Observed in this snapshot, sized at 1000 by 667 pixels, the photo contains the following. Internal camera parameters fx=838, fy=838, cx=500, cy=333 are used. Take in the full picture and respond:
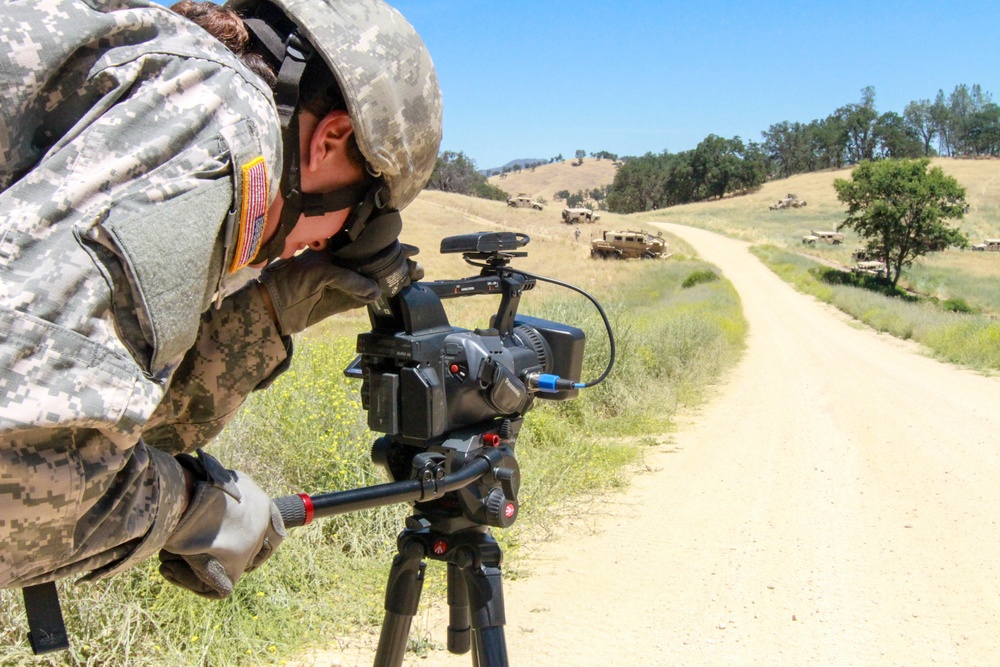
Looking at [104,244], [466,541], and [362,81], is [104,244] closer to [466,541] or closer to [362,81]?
[362,81]

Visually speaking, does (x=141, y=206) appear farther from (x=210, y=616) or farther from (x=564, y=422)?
(x=564, y=422)

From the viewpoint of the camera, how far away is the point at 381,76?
1332 mm

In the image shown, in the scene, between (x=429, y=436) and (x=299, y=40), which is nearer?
(x=299, y=40)

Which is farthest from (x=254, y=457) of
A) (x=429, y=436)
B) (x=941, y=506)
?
(x=941, y=506)

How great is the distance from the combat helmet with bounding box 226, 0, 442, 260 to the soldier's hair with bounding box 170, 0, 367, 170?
19mm

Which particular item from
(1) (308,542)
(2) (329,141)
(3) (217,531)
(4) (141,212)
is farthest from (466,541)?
(1) (308,542)

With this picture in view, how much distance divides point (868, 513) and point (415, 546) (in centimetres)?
443

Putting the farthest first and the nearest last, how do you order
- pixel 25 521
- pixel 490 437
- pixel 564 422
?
pixel 564 422, pixel 490 437, pixel 25 521

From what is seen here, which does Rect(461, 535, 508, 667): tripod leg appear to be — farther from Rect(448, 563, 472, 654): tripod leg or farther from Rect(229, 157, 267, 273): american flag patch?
Rect(229, 157, 267, 273): american flag patch

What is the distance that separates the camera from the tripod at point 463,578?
1899mm

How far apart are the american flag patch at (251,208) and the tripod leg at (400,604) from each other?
3.51 feet

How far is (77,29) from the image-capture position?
3.33ft

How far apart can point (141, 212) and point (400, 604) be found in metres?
1.33

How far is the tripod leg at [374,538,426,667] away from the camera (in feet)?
6.57
